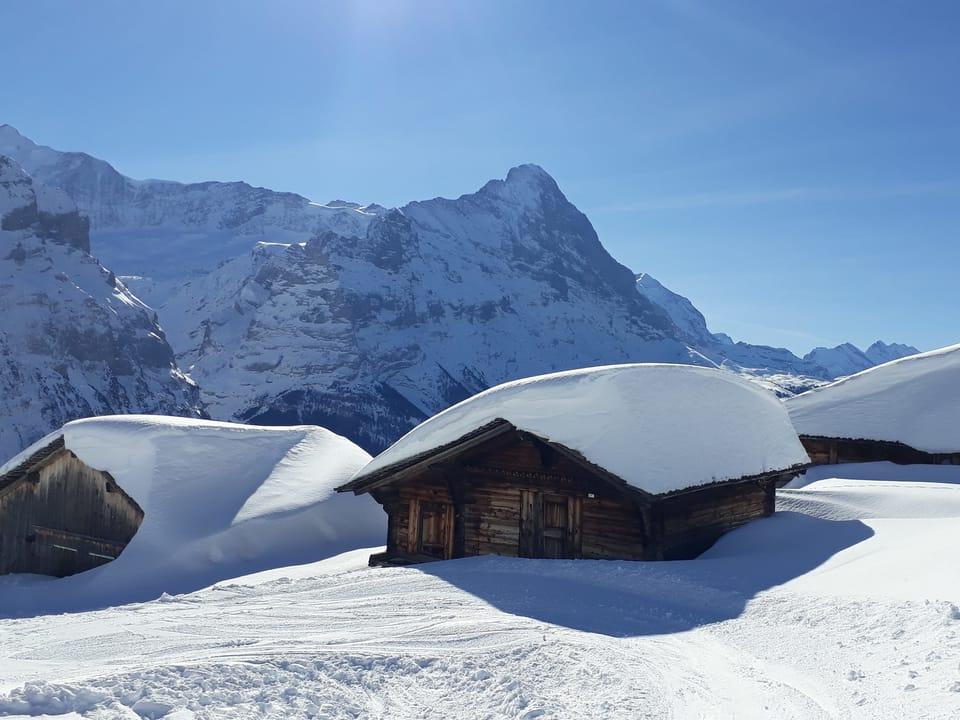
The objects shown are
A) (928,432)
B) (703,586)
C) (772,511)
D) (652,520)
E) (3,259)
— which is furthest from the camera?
(3,259)

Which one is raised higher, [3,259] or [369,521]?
[3,259]

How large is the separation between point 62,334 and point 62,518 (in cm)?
12247

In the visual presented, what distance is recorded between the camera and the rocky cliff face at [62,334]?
11869cm

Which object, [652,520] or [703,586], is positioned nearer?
[703,586]

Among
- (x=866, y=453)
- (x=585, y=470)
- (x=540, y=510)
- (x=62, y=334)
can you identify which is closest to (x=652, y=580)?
(x=585, y=470)

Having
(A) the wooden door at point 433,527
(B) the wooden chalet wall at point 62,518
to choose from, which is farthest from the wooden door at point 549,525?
(B) the wooden chalet wall at point 62,518

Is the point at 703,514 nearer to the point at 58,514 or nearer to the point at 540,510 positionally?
the point at 540,510

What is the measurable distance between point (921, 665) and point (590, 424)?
9187 mm

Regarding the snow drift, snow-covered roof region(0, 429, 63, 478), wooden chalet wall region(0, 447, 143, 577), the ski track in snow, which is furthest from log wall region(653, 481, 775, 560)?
snow-covered roof region(0, 429, 63, 478)

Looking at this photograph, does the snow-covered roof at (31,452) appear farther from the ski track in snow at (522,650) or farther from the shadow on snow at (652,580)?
the shadow on snow at (652,580)

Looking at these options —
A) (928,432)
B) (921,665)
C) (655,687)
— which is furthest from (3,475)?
(928,432)

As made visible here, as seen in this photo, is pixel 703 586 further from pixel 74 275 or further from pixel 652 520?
pixel 74 275

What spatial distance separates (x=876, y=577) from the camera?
12.0 meters

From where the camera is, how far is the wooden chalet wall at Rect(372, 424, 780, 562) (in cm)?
1636
